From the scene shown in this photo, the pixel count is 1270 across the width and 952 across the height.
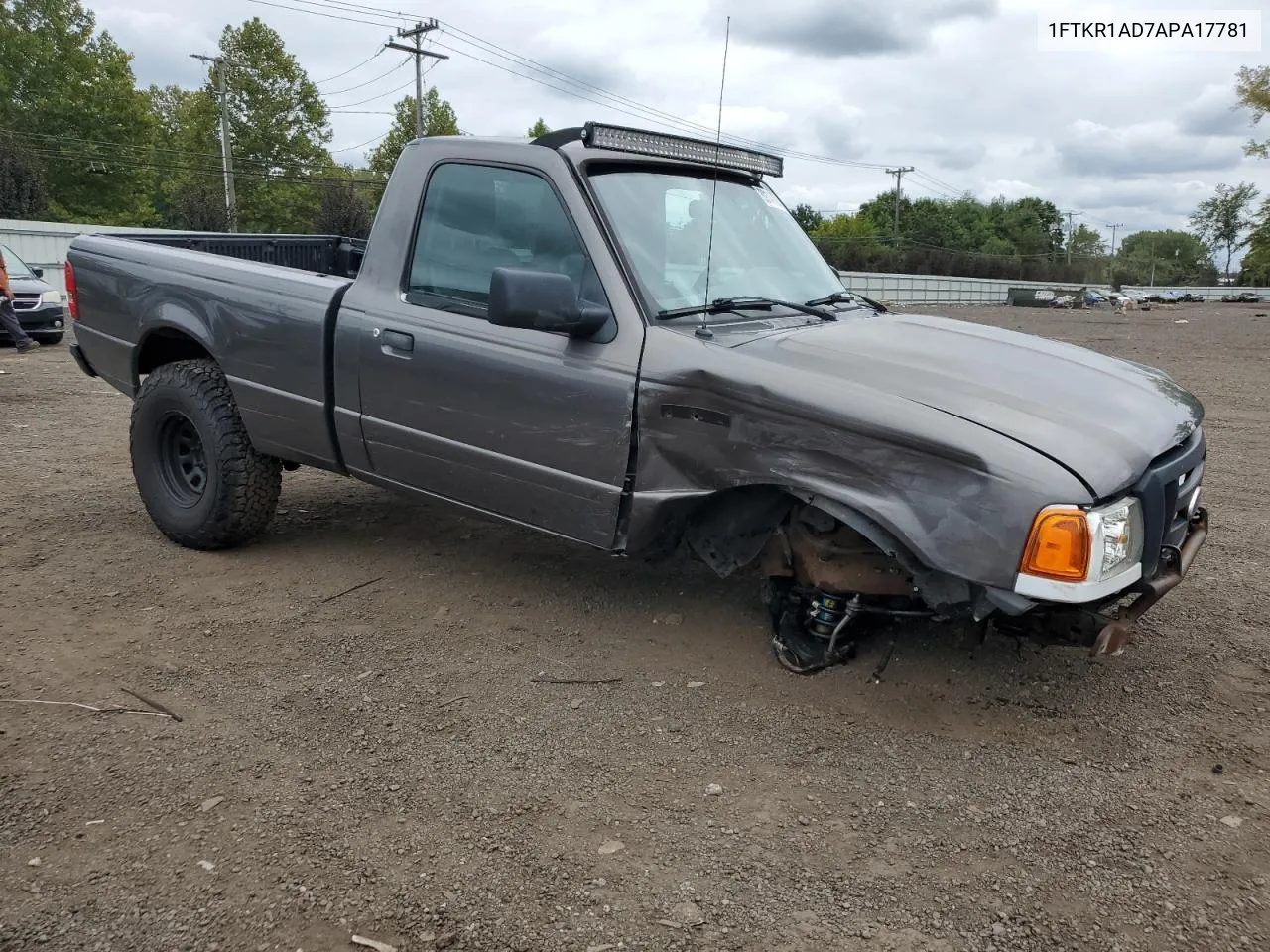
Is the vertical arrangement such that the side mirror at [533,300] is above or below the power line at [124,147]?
below

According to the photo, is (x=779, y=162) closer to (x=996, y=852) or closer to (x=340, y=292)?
(x=340, y=292)

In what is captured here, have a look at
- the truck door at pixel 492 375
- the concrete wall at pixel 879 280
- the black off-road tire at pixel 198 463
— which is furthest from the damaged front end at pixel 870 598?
the concrete wall at pixel 879 280

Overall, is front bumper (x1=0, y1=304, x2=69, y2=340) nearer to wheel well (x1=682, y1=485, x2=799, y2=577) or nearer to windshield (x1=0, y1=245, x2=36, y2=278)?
windshield (x1=0, y1=245, x2=36, y2=278)

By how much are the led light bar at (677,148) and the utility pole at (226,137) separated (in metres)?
42.3

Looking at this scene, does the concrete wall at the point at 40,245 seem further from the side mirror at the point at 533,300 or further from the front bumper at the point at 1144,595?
the front bumper at the point at 1144,595

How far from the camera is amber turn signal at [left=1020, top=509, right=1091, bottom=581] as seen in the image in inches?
110

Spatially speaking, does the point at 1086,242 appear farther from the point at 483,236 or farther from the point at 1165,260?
the point at 483,236

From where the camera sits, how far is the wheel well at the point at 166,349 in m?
4.98

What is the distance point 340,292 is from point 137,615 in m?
1.62

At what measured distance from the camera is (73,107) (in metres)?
49.0

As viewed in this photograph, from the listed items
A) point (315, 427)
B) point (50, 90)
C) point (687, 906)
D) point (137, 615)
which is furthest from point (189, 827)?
point (50, 90)

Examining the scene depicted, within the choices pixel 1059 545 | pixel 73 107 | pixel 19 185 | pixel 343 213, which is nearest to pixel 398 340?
pixel 1059 545

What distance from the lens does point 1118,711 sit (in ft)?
11.3

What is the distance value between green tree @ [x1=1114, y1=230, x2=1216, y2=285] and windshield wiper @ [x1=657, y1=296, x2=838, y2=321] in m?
115
